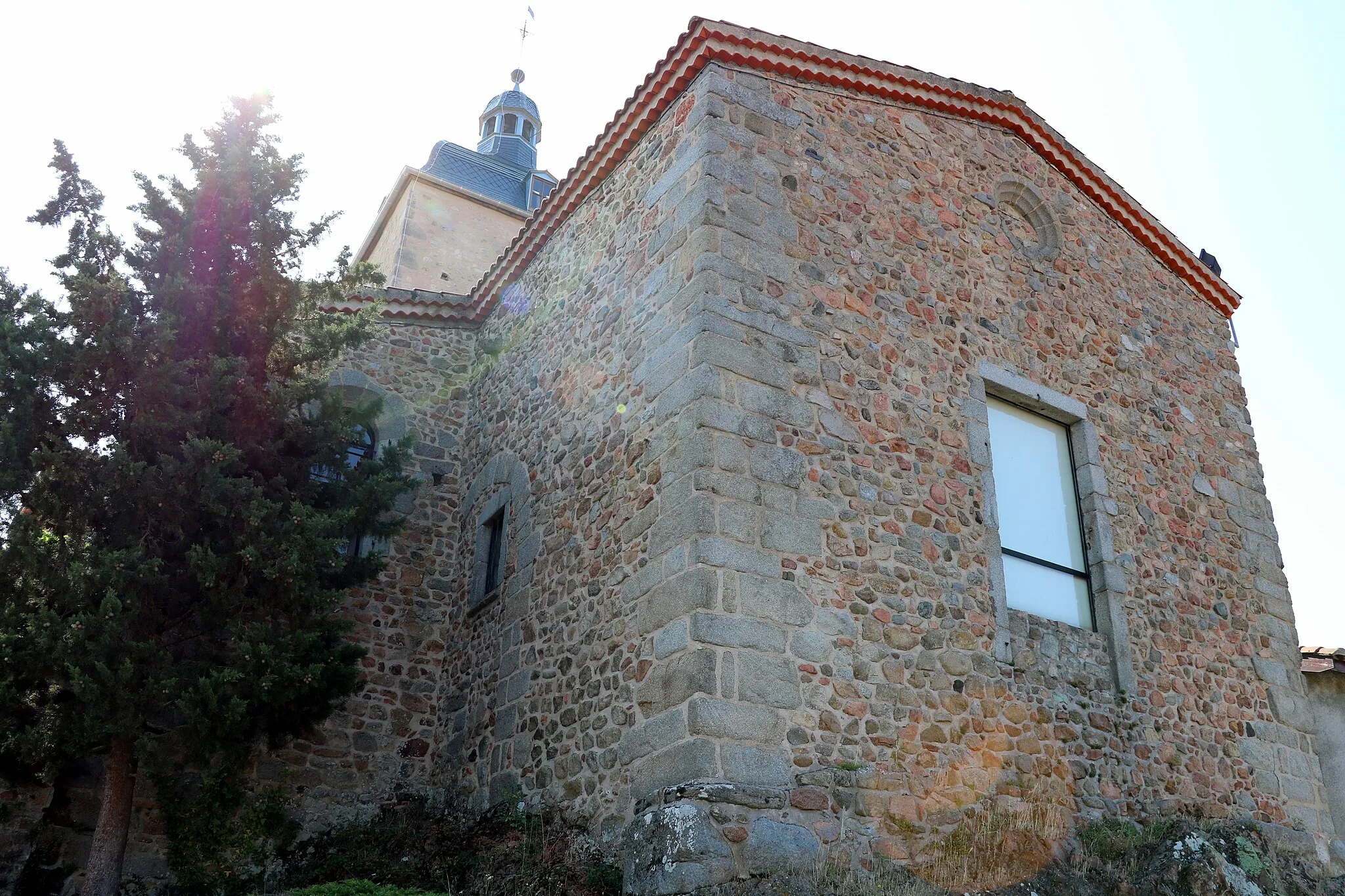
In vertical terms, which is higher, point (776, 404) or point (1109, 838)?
point (776, 404)

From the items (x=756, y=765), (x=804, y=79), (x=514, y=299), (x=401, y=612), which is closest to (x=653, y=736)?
(x=756, y=765)

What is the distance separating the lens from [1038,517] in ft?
26.3

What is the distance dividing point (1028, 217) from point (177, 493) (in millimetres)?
7310

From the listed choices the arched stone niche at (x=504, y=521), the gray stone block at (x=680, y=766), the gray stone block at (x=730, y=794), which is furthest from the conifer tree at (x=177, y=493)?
the gray stone block at (x=730, y=794)

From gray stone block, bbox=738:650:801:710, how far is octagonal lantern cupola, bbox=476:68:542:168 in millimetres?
17526

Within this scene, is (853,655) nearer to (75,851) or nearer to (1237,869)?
(1237,869)

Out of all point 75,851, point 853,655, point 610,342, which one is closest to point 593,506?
point 610,342

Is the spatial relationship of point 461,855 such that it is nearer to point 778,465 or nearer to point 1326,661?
point 778,465

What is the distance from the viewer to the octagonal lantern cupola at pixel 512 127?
21.9 metres

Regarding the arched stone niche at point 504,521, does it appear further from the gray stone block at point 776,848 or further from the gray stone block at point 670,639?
the gray stone block at point 776,848

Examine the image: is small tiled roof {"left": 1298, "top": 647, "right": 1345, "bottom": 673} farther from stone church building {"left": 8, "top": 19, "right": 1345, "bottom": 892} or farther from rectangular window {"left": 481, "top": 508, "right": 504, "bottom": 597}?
rectangular window {"left": 481, "top": 508, "right": 504, "bottom": 597}

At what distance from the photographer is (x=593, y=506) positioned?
7.48 meters

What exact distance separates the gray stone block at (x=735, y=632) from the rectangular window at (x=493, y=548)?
349 centimetres

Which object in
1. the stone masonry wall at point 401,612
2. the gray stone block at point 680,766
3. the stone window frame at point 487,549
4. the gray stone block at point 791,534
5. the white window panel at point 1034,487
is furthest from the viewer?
the stone window frame at point 487,549
